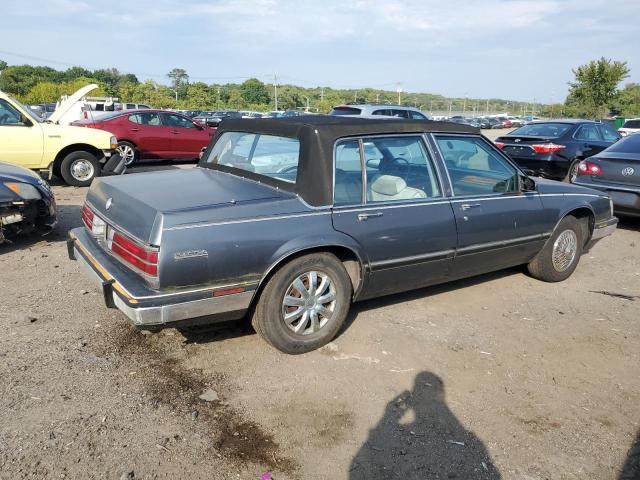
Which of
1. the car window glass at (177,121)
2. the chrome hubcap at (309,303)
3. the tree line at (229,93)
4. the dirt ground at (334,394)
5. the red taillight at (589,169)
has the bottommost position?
the dirt ground at (334,394)

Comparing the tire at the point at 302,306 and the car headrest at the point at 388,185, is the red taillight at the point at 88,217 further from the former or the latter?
the car headrest at the point at 388,185

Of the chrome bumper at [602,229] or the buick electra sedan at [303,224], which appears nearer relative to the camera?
the buick electra sedan at [303,224]

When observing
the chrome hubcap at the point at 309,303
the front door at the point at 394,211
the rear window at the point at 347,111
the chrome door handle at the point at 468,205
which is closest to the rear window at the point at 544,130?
the rear window at the point at 347,111

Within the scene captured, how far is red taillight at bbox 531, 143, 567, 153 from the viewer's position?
1100 centimetres

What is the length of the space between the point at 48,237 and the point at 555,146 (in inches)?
378

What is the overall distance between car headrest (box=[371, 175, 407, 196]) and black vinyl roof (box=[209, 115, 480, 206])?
1.15 feet

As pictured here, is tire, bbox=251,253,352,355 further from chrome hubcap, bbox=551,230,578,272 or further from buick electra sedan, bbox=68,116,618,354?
chrome hubcap, bbox=551,230,578,272

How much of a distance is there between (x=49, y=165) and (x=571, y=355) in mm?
9309

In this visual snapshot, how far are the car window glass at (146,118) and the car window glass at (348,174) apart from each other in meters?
10.6

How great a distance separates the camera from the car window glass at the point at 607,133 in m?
12.0

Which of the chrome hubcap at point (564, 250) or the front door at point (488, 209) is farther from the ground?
the front door at point (488, 209)

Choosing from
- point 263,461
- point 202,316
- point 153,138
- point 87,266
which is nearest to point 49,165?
point 153,138

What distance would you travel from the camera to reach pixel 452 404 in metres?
3.26

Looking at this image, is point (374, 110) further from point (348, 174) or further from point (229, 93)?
point (229, 93)
